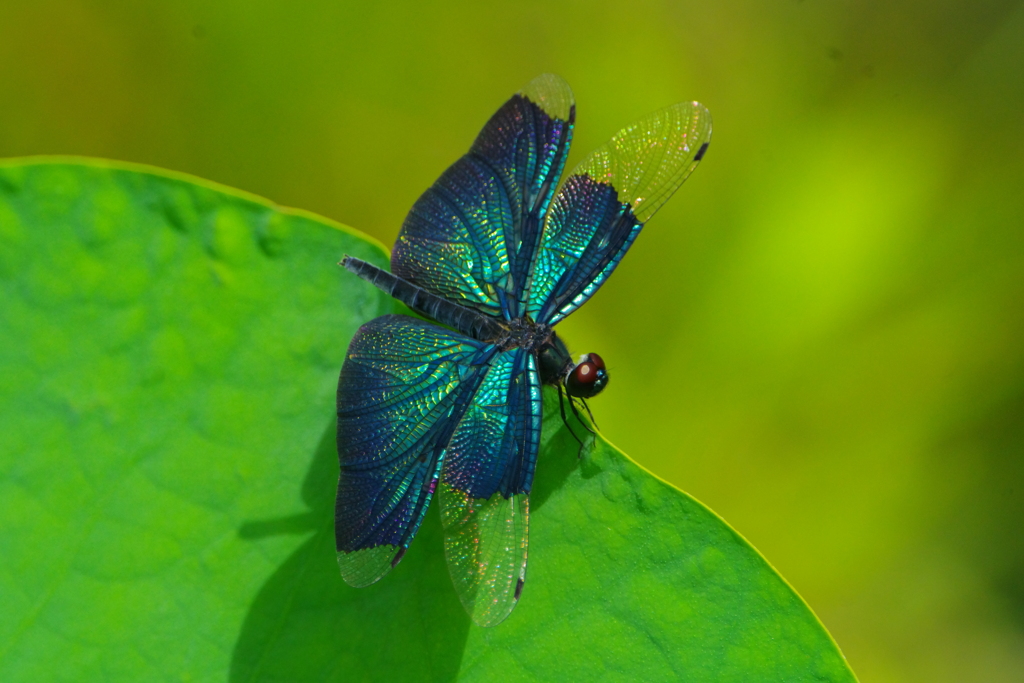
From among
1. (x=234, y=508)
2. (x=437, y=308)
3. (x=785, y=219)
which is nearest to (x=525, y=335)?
(x=437, y=308)

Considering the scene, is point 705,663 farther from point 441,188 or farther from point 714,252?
point 714,252

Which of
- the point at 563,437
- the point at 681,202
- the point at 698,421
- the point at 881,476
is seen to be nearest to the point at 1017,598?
the point at 881,476

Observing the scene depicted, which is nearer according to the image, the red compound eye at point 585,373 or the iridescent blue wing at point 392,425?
the iridescent blue wing at point 392,425

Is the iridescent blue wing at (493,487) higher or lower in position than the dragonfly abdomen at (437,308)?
lower

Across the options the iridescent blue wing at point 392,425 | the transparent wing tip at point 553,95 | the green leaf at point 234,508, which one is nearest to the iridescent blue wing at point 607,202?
the transparent wing tip at point 553,95

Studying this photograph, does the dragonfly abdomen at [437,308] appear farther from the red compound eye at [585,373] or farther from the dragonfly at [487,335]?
the red compound eye at [585,373]
